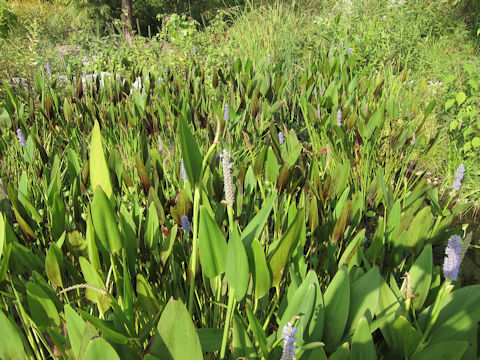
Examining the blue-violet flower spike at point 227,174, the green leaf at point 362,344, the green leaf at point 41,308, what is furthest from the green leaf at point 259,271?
the green leaf at point 41,308

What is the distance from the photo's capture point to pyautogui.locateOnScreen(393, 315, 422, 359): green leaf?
733 millimetres

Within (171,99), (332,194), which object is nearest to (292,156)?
(332,194)

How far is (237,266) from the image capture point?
73 centimetres

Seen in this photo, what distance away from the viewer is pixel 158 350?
688 mm

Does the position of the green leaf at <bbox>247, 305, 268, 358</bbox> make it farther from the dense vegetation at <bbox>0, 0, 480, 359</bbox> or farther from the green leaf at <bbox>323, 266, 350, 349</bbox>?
the green leaf at <bbox>323, 266, 350, 349</bbox>

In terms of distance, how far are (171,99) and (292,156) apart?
1369 mm

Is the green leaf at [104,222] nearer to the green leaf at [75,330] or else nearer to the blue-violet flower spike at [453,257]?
the green leaf at [75,330]

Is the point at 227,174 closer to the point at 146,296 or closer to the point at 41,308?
the point at 146,296

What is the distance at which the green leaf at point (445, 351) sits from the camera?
0.66 m

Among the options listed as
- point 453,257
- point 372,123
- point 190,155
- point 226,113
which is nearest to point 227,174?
point 190,155

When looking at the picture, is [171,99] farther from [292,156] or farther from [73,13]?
[73,13]

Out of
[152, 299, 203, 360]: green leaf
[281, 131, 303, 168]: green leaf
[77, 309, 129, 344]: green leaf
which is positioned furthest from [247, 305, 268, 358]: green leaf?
[281, 131, 303, 168]: green leaf

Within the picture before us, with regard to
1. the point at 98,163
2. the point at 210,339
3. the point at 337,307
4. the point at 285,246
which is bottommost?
the point at 210,339

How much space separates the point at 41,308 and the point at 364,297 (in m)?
0.71
